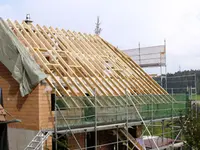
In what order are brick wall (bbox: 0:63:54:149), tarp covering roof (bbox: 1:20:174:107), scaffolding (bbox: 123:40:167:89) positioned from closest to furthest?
brick wall (bbox: 0:63:54:149), tarp covering roof (bbox: 1:20:174:107), scaffolding (bbox: 123:40:167:89)

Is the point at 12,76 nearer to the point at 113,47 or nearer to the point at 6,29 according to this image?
the point at 6,29

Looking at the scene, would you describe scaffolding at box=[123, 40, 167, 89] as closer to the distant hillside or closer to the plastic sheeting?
the distant hillside

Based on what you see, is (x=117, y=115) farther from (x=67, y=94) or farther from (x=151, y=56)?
(x=151, y=56)

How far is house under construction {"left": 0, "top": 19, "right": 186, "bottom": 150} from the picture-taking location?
11.6m

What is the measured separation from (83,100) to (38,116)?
6.76ft

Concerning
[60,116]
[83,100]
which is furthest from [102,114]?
[60,116]

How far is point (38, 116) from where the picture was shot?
11328 millimetres

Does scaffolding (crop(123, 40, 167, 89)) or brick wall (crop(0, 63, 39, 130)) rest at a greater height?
scaffolding (crop(123, 40, 167, 89))

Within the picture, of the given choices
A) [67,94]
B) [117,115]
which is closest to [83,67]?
[117,115]

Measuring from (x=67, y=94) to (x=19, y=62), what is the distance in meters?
2.17

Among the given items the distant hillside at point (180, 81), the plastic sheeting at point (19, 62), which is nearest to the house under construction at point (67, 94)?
the plastic sheeting at point (19, 62)

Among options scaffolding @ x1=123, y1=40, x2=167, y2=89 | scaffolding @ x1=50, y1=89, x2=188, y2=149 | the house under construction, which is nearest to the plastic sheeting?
the house under construction

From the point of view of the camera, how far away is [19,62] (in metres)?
12.0

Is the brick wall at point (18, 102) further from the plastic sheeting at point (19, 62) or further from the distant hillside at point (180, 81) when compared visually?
the distant hillside at point (180, 81)
